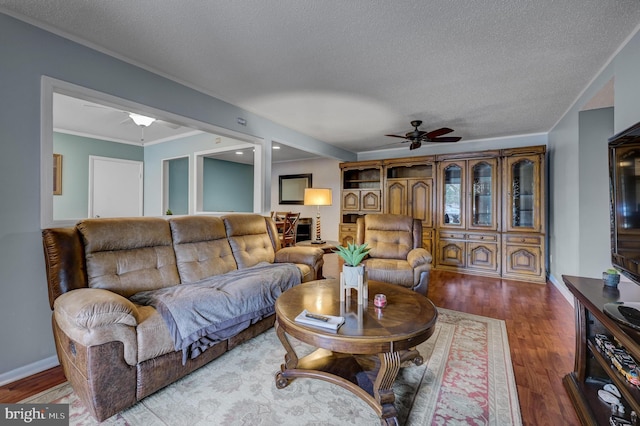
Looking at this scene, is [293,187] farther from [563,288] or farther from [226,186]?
[563,288]

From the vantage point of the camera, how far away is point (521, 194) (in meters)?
4.50

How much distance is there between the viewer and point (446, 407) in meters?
1.55

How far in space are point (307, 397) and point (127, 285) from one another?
1507 mm

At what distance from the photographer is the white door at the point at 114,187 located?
5082mm

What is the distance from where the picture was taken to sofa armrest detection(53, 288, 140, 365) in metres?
1.38

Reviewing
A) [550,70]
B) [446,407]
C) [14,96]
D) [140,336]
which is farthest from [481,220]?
[14,96]

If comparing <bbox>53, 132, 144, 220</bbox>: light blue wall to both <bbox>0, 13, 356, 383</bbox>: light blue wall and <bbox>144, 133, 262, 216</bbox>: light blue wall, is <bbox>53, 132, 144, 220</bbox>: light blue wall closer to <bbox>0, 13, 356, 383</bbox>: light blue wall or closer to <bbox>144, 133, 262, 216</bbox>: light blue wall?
<bbox>144, 133, 262, 216</bbox>: light blue wall

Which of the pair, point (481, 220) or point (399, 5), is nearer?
point (399, 5)

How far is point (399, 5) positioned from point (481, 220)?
4088 millimetres

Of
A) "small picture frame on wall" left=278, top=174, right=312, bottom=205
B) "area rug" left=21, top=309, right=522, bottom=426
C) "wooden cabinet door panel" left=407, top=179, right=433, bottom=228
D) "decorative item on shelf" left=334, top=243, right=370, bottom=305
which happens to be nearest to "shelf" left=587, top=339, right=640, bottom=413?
"area rug" left=21, top=309, right=522, bottom=426

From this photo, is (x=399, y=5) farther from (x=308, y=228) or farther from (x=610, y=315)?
(x=308, y=228)

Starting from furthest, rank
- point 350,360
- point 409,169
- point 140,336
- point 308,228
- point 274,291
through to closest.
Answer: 1. point 308,228
2. point 409,169
3. point 274,291
4. point 350,360
5. point 140,336

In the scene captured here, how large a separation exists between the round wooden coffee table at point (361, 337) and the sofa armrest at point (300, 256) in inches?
33.8

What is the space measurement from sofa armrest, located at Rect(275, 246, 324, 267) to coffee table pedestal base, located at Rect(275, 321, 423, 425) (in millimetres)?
1144
